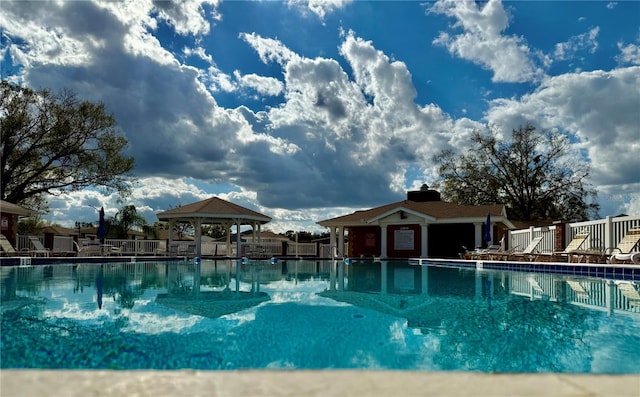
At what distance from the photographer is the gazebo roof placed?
2688cm

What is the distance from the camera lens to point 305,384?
238 cm

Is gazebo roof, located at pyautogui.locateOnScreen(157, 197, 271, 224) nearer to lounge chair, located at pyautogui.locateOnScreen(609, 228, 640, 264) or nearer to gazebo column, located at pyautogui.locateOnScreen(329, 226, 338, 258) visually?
gazebo column, located at pyautogui.locateOnScreen(329, 226, 338, 258)

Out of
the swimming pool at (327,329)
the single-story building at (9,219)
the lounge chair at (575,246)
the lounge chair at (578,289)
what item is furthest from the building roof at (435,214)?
the single-story building at (9,219)

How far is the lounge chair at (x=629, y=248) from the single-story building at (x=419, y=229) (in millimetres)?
12295

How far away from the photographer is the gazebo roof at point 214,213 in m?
26.9

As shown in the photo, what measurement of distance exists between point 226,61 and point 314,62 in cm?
361

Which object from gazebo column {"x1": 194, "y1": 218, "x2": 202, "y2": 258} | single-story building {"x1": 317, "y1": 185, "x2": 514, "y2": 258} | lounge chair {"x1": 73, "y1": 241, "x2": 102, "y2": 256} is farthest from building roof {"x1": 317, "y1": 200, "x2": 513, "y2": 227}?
lounge chair {"x1": 73, "y1": 241, "x2": 102, "y2": 256}

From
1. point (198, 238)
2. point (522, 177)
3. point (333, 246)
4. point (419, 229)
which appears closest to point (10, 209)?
point (198, 238)

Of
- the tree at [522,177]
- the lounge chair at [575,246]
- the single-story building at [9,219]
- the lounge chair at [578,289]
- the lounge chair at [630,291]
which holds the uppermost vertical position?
the tree at [522,177]

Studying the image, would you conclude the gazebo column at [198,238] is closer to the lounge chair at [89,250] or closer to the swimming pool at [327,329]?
the lounge chair at [89,250]

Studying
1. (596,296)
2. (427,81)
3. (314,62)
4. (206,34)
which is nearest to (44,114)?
(206,34)

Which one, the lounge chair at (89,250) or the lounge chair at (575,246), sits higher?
the lounge chair at (575,246)

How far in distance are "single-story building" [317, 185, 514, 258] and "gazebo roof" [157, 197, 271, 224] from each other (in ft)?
14.4

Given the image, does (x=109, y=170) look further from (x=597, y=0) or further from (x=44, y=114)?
(x=597, y=0)
